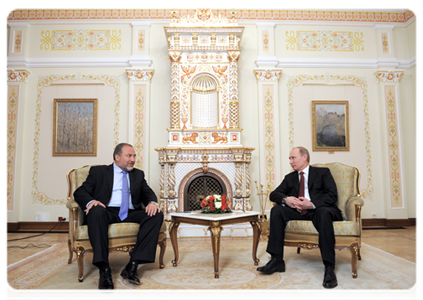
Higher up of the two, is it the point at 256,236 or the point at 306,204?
the point at 306,204

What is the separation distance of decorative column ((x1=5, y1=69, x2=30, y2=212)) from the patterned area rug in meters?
2.88

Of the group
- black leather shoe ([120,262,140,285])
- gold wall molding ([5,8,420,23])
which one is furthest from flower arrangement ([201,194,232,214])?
gold wall molding ([5,8,420,23])

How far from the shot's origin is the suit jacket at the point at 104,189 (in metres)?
3.05

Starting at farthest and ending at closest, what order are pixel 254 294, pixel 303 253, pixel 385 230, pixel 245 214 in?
pixel 385 230 < pixel 303 253 < pixel 245 214 < pixel 254 294

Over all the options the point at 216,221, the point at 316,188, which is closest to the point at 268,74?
the point at 316,188

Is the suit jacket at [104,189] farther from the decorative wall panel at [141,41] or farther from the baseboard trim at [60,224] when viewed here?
the decorative wall panel at [141,41]

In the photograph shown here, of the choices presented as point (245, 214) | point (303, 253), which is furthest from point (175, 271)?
point (303, 253)

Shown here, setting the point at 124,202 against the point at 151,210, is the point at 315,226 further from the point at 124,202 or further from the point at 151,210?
the point at 124,202

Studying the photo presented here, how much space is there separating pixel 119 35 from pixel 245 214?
4.94 meters

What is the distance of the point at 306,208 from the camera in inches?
125

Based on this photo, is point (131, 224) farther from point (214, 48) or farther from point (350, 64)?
point (350, 64)

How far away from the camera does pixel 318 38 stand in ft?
21.6

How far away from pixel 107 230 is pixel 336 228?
2098mm

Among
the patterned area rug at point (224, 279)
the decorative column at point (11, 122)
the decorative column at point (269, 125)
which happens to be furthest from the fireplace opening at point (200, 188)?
the decorative column at point (11, 122)
